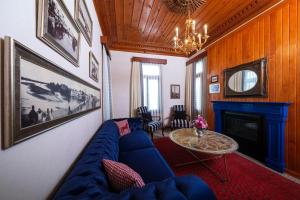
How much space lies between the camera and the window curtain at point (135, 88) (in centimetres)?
464

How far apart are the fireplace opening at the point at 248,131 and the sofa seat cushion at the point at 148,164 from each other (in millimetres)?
2224

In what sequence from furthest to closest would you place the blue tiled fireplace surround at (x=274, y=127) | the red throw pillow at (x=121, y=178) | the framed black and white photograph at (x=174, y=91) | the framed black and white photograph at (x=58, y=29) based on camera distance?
the framed black and white photograph at (x=174, y=91), the blue tiled fireplace surround at (x=274, y=127), the red throw pillow at (x=121, y=178), the framed black and white photograph at (x=58, y=29)

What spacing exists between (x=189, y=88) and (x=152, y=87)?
142 centimetres

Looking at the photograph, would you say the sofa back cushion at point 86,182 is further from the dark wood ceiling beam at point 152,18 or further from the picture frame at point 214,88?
the picture frame at point 214,88

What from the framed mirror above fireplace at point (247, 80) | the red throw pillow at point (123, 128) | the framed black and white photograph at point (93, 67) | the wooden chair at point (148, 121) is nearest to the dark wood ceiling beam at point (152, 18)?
the framed black and white photograph at point (93, 67)

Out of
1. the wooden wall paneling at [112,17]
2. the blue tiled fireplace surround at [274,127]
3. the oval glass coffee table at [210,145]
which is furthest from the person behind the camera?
the wooden wall paneling at [112,17]

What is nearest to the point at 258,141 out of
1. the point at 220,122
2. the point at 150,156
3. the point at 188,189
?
the point at 220,122

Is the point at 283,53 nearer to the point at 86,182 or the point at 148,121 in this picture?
the point at 86,182

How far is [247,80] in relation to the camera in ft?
9.43

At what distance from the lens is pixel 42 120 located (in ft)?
2.41

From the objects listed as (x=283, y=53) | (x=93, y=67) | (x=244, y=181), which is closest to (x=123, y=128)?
(x=93, y=67)

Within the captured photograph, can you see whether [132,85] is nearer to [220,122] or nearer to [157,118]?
[157,118]

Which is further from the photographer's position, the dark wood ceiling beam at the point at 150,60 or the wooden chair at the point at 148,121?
the dark wood ceiling beam at the point at 150,60

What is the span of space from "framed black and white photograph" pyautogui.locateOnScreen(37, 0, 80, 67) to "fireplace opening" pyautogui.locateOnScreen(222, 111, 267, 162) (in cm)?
332
